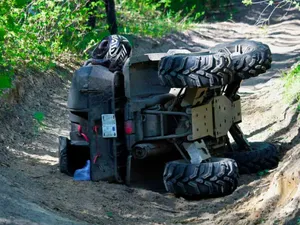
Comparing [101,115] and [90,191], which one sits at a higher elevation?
[101,115]

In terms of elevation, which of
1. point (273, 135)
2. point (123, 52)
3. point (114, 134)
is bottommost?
point (273, 135)

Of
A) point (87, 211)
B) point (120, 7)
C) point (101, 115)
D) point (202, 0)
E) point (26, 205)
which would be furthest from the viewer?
point (202, 0)

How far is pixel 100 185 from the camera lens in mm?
8695

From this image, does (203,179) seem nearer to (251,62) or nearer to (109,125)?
(109,125)

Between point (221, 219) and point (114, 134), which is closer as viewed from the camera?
point (221, 219)

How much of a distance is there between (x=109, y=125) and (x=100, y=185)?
667 millimetres

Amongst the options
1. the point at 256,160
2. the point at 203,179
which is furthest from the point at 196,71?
the point at 256,160

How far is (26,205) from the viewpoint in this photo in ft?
21.5

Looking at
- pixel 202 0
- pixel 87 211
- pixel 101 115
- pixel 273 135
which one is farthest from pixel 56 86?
pixel 202 0

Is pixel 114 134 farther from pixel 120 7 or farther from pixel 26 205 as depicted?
pixel 120 7

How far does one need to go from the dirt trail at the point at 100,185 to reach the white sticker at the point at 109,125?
0.56 metres

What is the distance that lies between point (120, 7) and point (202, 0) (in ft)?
23.5

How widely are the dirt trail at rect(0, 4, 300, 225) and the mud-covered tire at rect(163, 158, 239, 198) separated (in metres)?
0.10

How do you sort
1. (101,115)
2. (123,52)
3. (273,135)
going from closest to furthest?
(101,115)
(123,52)
(273,135)
